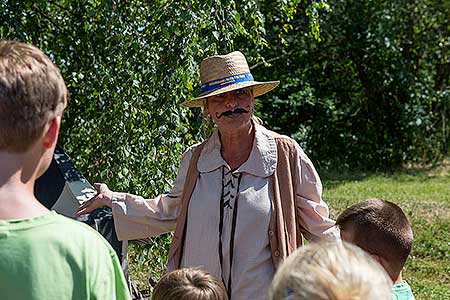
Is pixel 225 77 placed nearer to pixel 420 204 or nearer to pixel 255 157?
pixel 255 157

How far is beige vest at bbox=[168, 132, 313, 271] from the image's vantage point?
11.2ft

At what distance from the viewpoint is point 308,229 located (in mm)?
3541

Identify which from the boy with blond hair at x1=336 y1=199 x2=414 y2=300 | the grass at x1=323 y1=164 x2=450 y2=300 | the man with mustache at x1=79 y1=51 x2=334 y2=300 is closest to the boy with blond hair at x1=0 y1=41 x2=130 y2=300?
the boy with blond hair at x1=336 y1=199 x2=414 y2=300

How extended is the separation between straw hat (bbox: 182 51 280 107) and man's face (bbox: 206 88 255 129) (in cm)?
3

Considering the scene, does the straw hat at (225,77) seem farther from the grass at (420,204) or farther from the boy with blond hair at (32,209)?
the grass at (420,204)

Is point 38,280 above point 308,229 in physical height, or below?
above

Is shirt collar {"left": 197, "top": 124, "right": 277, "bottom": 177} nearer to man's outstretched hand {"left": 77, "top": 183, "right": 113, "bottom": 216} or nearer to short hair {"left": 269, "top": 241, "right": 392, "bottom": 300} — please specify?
man's outstretched hand {"left": 77, "top": 183, "right": 113, "bottom": 216}

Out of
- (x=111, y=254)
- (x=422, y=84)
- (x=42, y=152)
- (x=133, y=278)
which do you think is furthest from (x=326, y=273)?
(x=422, y=84)

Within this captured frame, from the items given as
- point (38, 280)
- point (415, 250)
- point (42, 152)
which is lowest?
point (415, 250)

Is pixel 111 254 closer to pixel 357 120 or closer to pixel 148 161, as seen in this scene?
pixel 148 161

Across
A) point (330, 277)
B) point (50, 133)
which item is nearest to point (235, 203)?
point (50, 133)

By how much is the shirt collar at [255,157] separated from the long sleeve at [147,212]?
11 cm

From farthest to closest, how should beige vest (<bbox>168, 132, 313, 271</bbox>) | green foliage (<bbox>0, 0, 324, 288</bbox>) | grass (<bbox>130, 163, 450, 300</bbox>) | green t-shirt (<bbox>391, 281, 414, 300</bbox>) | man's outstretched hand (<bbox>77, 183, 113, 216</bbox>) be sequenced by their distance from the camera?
1. grass (<bbox>130, 163, 450, 300</bbox>)
2. green foliage (<bbox>0, 0, 324, 288</bbox>)
3. man's outstretched hand (<bbox>77, 183, 113, 216</bbox>)
4. beige vest (<bbox>168, 132, 313, 271</bbox>)
5. green t-shirt (<bbox>391, 281, 414, 300</bbox>)

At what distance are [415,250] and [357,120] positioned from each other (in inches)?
251
